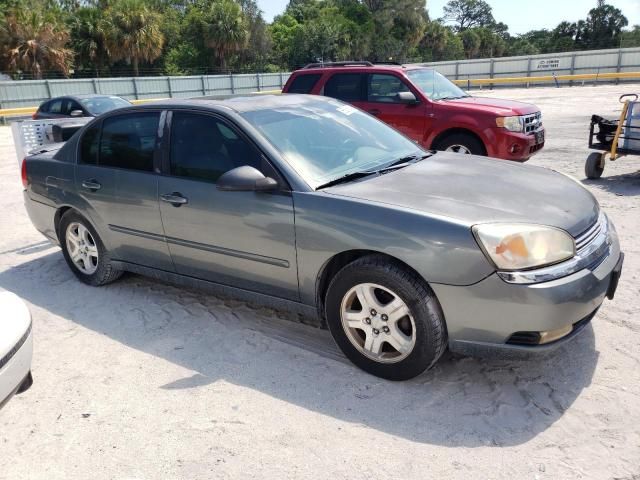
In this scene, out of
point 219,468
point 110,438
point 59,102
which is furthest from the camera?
point 59,102

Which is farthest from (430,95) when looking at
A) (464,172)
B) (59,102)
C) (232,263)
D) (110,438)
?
(59,102)

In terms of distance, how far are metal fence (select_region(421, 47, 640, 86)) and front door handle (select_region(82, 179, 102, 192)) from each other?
3115cm

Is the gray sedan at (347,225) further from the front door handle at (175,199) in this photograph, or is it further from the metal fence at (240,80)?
the metal fence at (240,80)

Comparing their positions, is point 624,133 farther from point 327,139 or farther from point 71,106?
point 71,106

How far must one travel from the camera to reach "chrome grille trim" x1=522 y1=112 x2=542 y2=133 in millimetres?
8016

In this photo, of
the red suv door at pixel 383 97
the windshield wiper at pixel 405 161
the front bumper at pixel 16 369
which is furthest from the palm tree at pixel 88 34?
the front bumper at pixel 16 369

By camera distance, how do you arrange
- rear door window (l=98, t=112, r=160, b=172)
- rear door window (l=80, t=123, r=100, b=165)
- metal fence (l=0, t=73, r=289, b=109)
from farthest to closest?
metal fence (l=0, t=73, r=289, b=109) → rear door window (l=80, t=123, r=100, b=165) → rear door window (l=98, t=112, r=160, b=172)

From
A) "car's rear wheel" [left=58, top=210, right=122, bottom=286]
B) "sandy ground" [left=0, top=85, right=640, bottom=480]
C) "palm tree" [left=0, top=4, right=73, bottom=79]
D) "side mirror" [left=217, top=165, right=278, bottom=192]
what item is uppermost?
"palm tree" [left=0, top=4, right=73, bottom=79]

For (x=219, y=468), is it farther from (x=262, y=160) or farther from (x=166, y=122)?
(x=166, y=122)

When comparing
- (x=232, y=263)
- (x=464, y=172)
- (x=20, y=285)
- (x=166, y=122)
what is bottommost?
(x=20, y=285)

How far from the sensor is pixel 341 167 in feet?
12.1

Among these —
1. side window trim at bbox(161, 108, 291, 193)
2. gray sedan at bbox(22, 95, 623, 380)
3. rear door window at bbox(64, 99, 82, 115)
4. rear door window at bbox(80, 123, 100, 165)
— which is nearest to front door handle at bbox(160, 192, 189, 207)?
gray sedan at bbox(22, 95, 623, 380)

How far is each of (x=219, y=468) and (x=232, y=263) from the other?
4.80 ft

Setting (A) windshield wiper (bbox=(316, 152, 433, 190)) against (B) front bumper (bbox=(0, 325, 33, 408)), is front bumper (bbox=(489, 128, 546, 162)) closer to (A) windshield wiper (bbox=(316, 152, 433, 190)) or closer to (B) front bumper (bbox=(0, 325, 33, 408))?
(A) windshield wiper (bbox=(316, 152, 433, 190))
